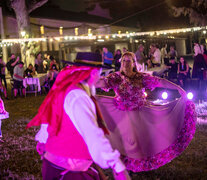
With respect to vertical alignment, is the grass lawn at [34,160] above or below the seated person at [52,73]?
below

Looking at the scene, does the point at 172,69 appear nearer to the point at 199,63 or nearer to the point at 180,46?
the point at 199,63

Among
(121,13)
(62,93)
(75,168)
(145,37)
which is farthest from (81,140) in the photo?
(121,13)

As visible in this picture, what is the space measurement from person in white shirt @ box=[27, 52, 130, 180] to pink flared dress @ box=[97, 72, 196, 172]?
82.5 inches

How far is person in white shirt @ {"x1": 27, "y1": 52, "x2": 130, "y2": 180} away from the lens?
2.22 meters

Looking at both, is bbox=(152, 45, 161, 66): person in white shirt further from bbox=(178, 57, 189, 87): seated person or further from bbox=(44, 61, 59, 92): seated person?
bbox=(44, 61, 59, 92): seated person

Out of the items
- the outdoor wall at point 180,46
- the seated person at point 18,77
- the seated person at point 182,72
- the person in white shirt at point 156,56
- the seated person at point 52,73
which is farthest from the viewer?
the outdoor wall at point 180,46

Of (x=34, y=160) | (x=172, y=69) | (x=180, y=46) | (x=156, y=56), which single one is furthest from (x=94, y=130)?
(x=180, y=46)

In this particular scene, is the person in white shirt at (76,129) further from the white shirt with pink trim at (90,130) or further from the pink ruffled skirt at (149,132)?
the pink ruffled skirt at (149,132)

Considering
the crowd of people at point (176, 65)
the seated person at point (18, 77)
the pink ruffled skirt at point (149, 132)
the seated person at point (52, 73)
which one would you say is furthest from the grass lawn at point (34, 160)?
the seated person at point (52, 73)

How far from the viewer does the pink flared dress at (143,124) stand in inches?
184

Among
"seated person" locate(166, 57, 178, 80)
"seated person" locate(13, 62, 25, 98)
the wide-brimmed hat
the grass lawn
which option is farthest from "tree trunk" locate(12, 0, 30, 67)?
the wide-brimmed hat

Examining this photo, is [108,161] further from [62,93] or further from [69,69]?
[69,69]

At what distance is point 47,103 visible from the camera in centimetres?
263

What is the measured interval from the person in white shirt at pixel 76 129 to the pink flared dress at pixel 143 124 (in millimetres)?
2096
